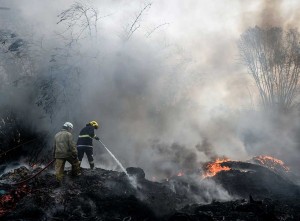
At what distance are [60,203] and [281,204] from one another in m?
6.18

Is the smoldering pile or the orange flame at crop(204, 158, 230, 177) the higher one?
the orange flame at crop(204, 158, 230, 177)

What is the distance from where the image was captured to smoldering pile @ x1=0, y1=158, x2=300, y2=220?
7.34 meters

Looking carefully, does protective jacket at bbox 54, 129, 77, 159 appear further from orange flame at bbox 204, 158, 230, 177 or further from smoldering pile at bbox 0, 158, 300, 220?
orange flame at bbox 204, 158, 230, 177

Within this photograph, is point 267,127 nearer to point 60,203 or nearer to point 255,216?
point 255,216

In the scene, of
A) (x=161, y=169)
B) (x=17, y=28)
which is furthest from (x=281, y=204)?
(x=17, y=28)

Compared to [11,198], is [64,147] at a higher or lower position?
higher

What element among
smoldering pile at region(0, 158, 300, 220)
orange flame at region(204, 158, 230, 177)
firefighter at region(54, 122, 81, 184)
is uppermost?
orange flame at region(204, 158, 230, 177)

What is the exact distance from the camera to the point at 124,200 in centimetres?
815

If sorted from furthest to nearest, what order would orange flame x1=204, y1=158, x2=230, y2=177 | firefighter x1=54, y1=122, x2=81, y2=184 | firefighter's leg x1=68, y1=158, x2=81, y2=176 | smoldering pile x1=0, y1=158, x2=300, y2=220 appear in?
orange flame x1=204, y1=158, x2=230, y2=177
firefighter's leg x1=68, y1=158, x2=81, y2=176
firefighter x1=54, y1=122, x2=81, y2=184
smoldering pile x1=0, y1=158, x2=300, y2=220

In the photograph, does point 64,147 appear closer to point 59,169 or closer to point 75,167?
point 59,169

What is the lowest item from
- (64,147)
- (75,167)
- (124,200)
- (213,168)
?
(124,200)

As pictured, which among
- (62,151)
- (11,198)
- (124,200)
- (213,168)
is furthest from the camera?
(213,168)

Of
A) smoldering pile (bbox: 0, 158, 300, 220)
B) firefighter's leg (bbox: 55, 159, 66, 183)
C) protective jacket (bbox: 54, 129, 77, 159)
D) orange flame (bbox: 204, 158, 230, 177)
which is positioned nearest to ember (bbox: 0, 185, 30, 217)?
smoldering pile (bbox: 0, 158, 300, 220)

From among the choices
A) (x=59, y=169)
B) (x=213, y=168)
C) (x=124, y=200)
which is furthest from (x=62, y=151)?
(x=213, y=168)
